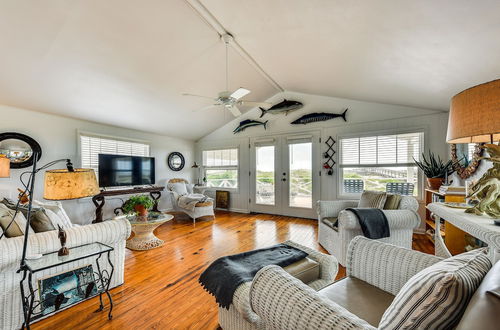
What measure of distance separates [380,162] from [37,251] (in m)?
4.80

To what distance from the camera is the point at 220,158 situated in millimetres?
6078

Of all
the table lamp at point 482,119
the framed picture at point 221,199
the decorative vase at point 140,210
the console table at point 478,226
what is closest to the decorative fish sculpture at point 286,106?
the framed picture at point 221,199

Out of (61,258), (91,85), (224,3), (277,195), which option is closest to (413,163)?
(277,195)

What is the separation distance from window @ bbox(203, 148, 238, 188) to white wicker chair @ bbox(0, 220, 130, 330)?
3884 millimetres

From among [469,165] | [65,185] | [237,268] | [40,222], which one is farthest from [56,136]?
[469,165]

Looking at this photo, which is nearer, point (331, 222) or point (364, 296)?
point (364, 296)

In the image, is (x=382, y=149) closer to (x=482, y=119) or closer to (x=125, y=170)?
(x=482, y=119)

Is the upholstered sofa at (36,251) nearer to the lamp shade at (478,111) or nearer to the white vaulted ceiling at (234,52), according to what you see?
the white vaulted ceiling at (234,52)

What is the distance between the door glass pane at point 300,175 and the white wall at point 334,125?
32 cm

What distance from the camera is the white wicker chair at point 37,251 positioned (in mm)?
1455

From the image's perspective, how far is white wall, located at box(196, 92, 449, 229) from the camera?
368 centimetres

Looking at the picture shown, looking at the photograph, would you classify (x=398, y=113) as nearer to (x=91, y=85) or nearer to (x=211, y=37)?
(x=211, y=37)

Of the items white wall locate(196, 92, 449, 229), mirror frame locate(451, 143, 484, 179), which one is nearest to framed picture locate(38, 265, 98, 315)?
mirror frame locate(451, 143, 484, 179)

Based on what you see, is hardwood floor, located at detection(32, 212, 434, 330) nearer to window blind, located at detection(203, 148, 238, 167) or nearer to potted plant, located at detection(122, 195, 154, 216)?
potted plant, located at detection(122, 195, 154, 216)
